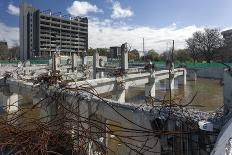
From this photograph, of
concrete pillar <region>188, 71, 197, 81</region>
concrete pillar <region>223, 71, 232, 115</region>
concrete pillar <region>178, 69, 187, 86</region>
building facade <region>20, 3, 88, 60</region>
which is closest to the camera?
concrete pillar <region>223, 71, 232, 115</region>

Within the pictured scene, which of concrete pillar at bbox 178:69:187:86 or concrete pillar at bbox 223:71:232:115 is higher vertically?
concrete pillar at bbox 223:71:232:115

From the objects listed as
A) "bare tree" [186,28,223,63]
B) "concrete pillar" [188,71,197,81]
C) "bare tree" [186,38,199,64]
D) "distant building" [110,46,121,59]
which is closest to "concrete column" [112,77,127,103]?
"distant building" [110,46,121,59]

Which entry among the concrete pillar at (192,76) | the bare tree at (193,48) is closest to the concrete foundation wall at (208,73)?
the concrete pillar at (192,76)

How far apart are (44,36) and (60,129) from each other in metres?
109

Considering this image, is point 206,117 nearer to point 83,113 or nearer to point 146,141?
point 146,141

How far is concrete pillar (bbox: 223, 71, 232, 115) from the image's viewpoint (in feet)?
12.9

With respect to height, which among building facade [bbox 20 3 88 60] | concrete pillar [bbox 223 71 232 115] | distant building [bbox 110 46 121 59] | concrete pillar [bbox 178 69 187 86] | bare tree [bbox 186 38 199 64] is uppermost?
building facade [bbox 20 3 88 60]

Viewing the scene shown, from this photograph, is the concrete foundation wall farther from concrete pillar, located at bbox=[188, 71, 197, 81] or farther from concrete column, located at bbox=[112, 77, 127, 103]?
concrete column, located at bbox=[112, 77, 127, 103]

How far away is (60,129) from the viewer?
17.8 ft

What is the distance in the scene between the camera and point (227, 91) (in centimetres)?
404

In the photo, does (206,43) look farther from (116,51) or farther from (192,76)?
(116,51)

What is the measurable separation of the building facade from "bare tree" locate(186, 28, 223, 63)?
4483cm

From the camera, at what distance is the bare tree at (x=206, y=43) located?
75269mm

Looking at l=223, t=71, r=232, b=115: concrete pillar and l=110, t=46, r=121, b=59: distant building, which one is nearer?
l=223, t=71, r=232, b=115: concrete pillar
